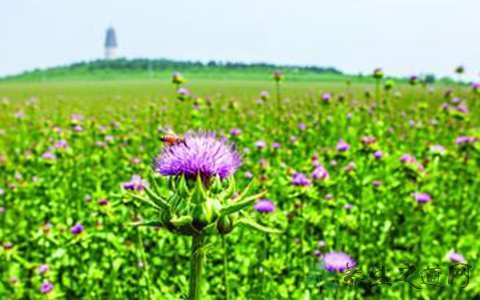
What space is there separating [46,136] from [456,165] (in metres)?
6.45

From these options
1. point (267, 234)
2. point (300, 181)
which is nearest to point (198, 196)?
point (267, 234)

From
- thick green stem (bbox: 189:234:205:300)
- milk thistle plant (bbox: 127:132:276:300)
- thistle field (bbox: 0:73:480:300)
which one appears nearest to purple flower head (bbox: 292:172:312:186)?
thistle field (bbox: 0:73:480:300)

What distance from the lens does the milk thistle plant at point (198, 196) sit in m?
1.71

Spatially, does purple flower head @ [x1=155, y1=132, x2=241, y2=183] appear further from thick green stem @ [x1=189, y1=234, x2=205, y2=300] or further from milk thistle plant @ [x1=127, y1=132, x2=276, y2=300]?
thick green stem @ [x1=189, y1=234, x2=205, y2=300]

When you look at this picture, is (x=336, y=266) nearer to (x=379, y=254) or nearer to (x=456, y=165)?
(x=379, y=254)

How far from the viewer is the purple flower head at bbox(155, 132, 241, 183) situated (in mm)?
1922

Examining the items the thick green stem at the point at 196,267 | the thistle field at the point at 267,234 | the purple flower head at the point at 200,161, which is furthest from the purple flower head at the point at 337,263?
the thick green stem at the point at 196,267

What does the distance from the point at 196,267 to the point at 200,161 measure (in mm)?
380

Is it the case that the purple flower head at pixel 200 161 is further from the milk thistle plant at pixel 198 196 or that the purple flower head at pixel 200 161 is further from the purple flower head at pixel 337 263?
the purple flower head at pixel 337 263

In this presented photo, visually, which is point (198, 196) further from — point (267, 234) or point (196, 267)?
point (267, 234)

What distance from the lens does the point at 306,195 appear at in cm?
409

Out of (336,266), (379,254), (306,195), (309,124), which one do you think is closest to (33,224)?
(306,195)

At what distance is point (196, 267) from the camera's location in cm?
170

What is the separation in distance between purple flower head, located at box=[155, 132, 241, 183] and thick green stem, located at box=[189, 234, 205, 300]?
0.26 meters
